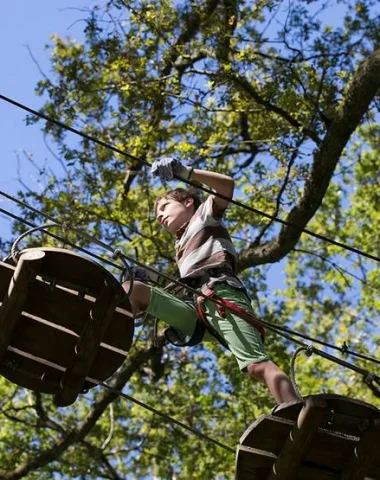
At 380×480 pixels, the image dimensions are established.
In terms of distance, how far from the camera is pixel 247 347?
4746mm

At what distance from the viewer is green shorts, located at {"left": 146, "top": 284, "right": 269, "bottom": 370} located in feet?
15.5

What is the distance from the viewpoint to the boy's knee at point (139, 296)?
4.79 metres

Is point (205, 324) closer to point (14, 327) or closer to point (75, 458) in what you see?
point (14, 327)

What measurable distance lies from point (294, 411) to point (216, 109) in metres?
5.60

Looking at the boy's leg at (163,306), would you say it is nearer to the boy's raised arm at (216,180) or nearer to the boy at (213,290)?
the boy at (213,290)

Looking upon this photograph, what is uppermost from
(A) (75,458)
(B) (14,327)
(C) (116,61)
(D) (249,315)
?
(C) (116,61)

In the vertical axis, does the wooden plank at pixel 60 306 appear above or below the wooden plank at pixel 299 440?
above

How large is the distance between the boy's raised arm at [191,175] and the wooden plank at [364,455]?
146 centimetres

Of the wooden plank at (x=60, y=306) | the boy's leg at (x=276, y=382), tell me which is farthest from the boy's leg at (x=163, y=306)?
the boy's leg at (x=276, y=382)

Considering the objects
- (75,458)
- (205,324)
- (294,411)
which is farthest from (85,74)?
(294,411)

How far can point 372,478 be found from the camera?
477cm

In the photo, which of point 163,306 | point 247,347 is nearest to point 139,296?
point 163,306

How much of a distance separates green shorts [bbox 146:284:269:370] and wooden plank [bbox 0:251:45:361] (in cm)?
72

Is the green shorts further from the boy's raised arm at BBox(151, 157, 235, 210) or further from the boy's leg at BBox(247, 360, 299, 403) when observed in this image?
the boy's raised arm at BBox(151, 157, 235, 210)
